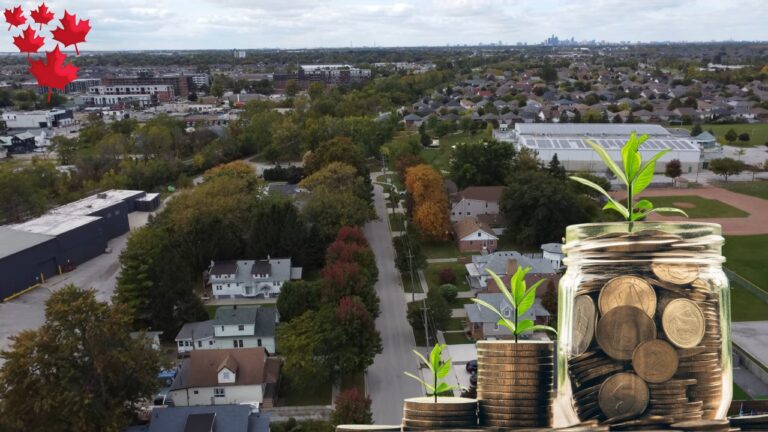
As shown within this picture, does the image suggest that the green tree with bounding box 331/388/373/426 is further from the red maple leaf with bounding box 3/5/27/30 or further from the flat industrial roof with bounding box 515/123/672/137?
the flat industrial roof with bounding box 515/123/672/137

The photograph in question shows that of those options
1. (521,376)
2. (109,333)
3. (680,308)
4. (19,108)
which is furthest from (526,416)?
(19,108)

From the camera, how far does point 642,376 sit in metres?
3.79

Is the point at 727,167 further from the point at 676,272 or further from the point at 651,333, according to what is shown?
the point at 651,333

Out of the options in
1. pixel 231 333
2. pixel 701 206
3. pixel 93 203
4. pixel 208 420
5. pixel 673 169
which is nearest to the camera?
pixel 208 420

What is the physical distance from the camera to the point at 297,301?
2473 centimetres

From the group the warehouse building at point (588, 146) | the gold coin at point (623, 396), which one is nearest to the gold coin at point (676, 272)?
the gold coin at point (623, 396)

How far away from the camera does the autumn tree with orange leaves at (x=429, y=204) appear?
36.0 meters

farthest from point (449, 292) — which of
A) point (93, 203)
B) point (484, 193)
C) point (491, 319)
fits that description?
point (93, 203)

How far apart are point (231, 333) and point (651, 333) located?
22.2m

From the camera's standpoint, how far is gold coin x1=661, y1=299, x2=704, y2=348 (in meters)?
3.78

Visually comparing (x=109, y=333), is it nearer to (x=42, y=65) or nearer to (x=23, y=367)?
(x=23, y=367)

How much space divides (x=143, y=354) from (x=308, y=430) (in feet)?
19.9

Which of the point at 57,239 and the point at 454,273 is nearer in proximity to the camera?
the point at 454,273

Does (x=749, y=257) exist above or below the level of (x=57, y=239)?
below
